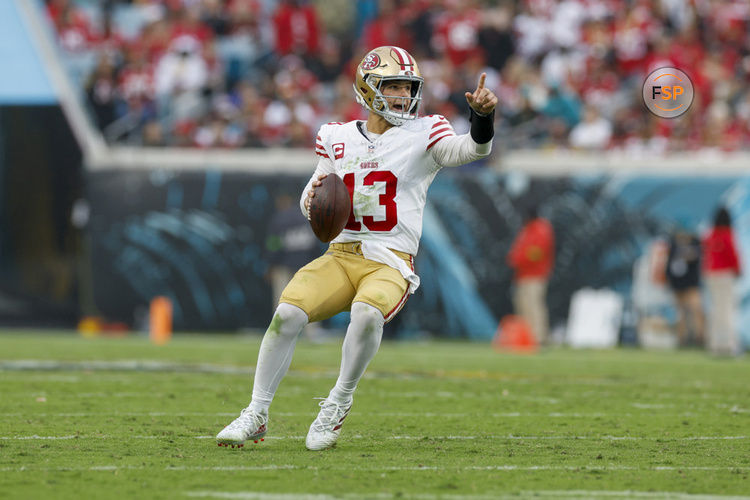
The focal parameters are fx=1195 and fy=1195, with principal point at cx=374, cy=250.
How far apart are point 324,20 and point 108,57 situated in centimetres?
353

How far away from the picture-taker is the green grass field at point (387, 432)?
416 centimetres

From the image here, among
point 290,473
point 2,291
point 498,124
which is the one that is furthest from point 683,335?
point 290,473

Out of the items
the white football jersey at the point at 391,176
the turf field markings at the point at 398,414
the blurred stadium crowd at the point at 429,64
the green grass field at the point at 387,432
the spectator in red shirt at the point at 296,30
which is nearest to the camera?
the green grass field at the point at 387,432

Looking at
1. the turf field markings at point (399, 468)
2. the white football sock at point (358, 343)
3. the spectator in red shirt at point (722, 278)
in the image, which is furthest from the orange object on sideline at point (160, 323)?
the turf field markings at point (399, 468)

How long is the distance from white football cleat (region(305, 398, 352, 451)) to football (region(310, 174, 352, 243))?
0.76 m

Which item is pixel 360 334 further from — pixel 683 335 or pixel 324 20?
pixel 324 20

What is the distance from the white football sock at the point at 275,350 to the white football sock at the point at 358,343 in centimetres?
23

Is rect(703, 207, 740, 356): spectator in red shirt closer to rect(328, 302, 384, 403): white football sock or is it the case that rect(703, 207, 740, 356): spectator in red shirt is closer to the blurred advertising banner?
the blurred advertising banner

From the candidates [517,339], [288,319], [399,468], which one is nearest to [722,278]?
[517,339]

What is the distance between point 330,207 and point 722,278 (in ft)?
30.3

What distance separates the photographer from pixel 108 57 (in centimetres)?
1647

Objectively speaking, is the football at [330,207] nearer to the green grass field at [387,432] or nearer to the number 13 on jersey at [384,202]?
the number 13 on jersey at [384,202]

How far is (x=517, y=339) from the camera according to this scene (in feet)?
46.0

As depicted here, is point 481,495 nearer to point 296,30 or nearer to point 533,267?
point 533,267
